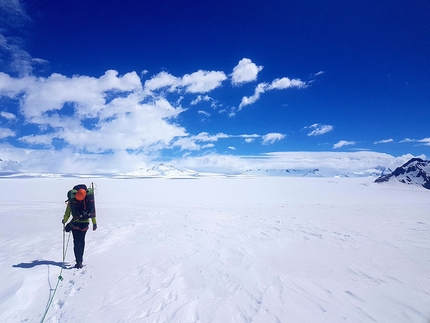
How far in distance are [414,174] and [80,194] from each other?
69529mm

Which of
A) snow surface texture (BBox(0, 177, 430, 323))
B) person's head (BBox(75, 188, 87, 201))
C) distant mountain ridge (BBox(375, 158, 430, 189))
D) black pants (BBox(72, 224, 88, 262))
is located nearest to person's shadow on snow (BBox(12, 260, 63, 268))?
snow surface texture (BBox(0, 177, 430, 323))

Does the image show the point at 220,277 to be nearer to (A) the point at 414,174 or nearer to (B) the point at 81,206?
(B) the point at 81,206

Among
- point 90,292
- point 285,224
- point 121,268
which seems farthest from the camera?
point 285,224

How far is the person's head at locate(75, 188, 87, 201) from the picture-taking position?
227 inches

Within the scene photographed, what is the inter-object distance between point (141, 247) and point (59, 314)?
13.4ft

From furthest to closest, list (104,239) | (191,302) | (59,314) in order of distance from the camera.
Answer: (104,239)
(191,302)
(59,314)

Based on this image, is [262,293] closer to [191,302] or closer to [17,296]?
[191,302]

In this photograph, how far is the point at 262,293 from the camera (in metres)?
4.73

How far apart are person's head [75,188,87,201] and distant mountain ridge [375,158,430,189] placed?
63574 millimetres

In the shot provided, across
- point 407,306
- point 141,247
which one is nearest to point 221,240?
point 141,247

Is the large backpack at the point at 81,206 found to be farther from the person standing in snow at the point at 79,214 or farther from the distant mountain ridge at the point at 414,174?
the distant mountain ridge at the point at 414,174

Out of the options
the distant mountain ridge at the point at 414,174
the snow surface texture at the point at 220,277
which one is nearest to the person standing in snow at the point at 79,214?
the snow surface texture at the point at 220,277

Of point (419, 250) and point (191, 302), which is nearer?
point (191, 302)

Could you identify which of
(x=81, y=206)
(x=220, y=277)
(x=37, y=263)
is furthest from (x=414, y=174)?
(x=37, y=263)
